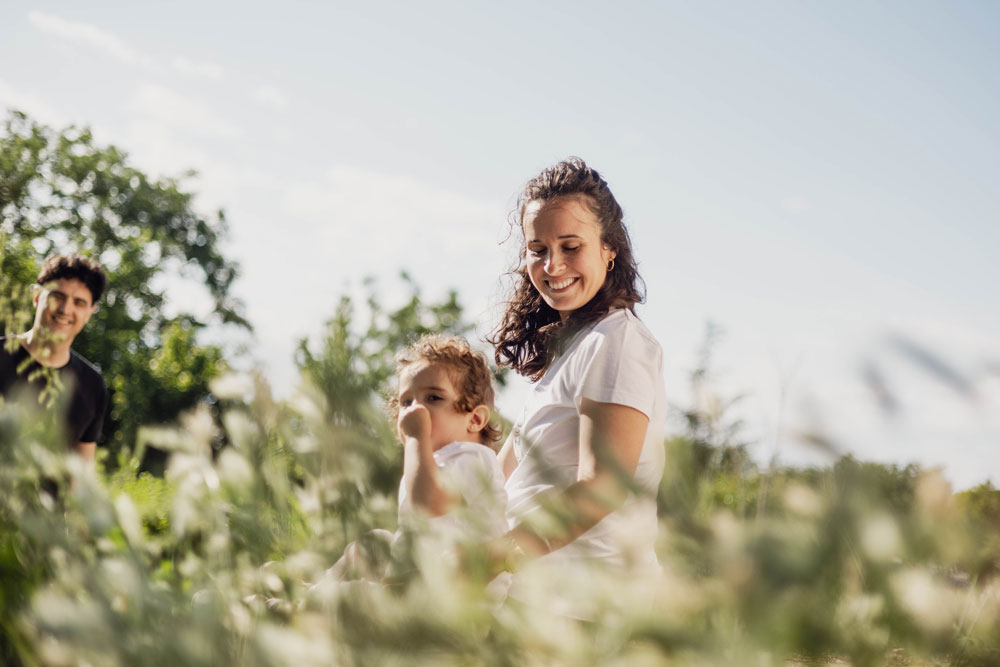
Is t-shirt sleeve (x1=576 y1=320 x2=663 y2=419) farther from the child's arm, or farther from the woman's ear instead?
the woman's ear

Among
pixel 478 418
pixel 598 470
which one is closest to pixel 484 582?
pixel 598 470

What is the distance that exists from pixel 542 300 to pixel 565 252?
2.18ft

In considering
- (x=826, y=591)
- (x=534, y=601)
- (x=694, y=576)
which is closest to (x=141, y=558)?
(x=534, y=601)

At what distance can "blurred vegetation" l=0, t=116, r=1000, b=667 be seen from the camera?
577mm

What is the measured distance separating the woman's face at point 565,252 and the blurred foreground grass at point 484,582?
5.83ft

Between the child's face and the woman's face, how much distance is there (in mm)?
513

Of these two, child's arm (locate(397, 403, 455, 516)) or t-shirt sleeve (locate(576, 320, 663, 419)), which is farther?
t-shirt sleeve (locate(576, 320, 663, 419))

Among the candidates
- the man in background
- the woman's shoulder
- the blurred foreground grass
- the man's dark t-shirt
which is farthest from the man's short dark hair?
the blurred foreground grass

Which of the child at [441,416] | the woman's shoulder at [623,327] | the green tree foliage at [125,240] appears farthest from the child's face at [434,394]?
the green tree foliage at [125,240]

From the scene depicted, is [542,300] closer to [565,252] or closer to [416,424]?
[565,252]

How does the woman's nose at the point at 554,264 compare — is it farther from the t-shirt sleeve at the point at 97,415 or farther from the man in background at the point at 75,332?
the t-shirt sleeve at the point at 97,415

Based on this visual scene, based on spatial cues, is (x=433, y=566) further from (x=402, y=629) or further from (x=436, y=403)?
(x=436, y=403)

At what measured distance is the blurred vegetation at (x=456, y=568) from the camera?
577 mm

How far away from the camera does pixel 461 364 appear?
3047 mm
